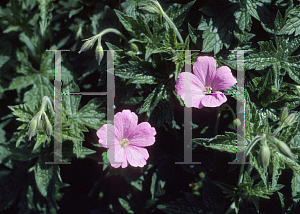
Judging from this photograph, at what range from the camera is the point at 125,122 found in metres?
1.89

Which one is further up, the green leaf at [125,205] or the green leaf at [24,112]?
the green leaf at [24,112]

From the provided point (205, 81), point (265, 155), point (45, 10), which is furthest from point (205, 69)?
point (45, 10)

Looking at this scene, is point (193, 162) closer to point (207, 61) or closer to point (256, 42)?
point (207, 61)

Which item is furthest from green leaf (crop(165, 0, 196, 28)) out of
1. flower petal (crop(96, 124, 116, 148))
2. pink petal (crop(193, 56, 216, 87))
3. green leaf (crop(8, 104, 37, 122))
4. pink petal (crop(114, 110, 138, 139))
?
green leaf (crop(8, 104, 37, 122))

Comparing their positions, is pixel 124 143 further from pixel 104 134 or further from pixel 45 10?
pixel 45 10

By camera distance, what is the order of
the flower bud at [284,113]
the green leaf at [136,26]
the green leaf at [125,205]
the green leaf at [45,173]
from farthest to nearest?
the green leaf at [125,205]
the green leaf at [45,173]
the green leaf at [136,26]
the flower bud at [284,113]

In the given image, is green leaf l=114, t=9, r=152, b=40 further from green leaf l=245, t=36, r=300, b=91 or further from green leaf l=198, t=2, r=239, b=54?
green leaf l=245, t=36, r=300, b=91

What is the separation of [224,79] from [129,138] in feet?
2.01

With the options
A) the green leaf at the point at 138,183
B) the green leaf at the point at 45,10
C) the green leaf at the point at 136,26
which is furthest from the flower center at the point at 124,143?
the green leaf at the point at 45,10

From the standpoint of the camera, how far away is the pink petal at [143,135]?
1.88 m

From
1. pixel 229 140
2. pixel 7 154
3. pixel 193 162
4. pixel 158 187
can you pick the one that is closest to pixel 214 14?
pixel 229 140

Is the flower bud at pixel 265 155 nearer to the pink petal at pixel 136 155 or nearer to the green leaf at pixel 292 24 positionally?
the pink petal at pixel 136 155

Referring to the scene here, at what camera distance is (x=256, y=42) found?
2127mm

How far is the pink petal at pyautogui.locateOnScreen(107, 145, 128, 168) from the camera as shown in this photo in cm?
182
